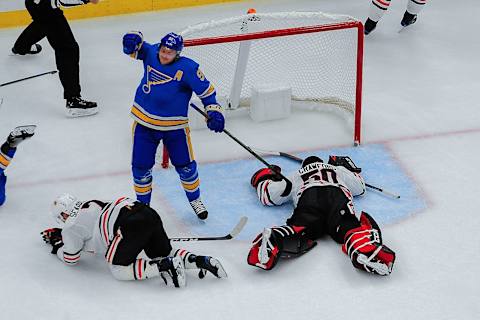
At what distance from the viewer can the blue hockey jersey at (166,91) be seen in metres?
4.14

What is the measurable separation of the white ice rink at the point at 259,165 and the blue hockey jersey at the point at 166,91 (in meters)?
0.58

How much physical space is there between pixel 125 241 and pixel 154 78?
0.74m

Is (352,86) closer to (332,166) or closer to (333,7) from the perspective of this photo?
(332,166)

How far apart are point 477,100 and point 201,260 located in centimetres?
251

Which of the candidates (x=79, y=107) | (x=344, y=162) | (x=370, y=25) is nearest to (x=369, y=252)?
(x=344, y=162)

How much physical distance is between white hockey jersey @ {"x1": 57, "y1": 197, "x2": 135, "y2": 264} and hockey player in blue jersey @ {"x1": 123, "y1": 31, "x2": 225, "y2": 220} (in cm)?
37

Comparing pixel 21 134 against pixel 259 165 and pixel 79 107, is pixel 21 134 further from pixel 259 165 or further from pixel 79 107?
pixel 259 165

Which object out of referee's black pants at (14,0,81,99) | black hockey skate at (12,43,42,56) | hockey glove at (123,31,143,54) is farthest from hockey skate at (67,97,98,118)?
hockey glove at (123,31,143,54)

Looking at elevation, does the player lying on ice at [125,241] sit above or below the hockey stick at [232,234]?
above

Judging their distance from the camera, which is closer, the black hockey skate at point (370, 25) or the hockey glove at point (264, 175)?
the hockey glove at point (264, 175)

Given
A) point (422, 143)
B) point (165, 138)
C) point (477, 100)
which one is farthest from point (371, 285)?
point (477, 100)

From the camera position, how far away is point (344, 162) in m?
4.75

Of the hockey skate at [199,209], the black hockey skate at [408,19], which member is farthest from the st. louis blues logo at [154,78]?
the black hockey skate at [408,19]

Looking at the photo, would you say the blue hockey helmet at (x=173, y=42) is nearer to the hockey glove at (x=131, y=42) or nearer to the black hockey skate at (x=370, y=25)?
the hockey glove at (x=131, y=42)
